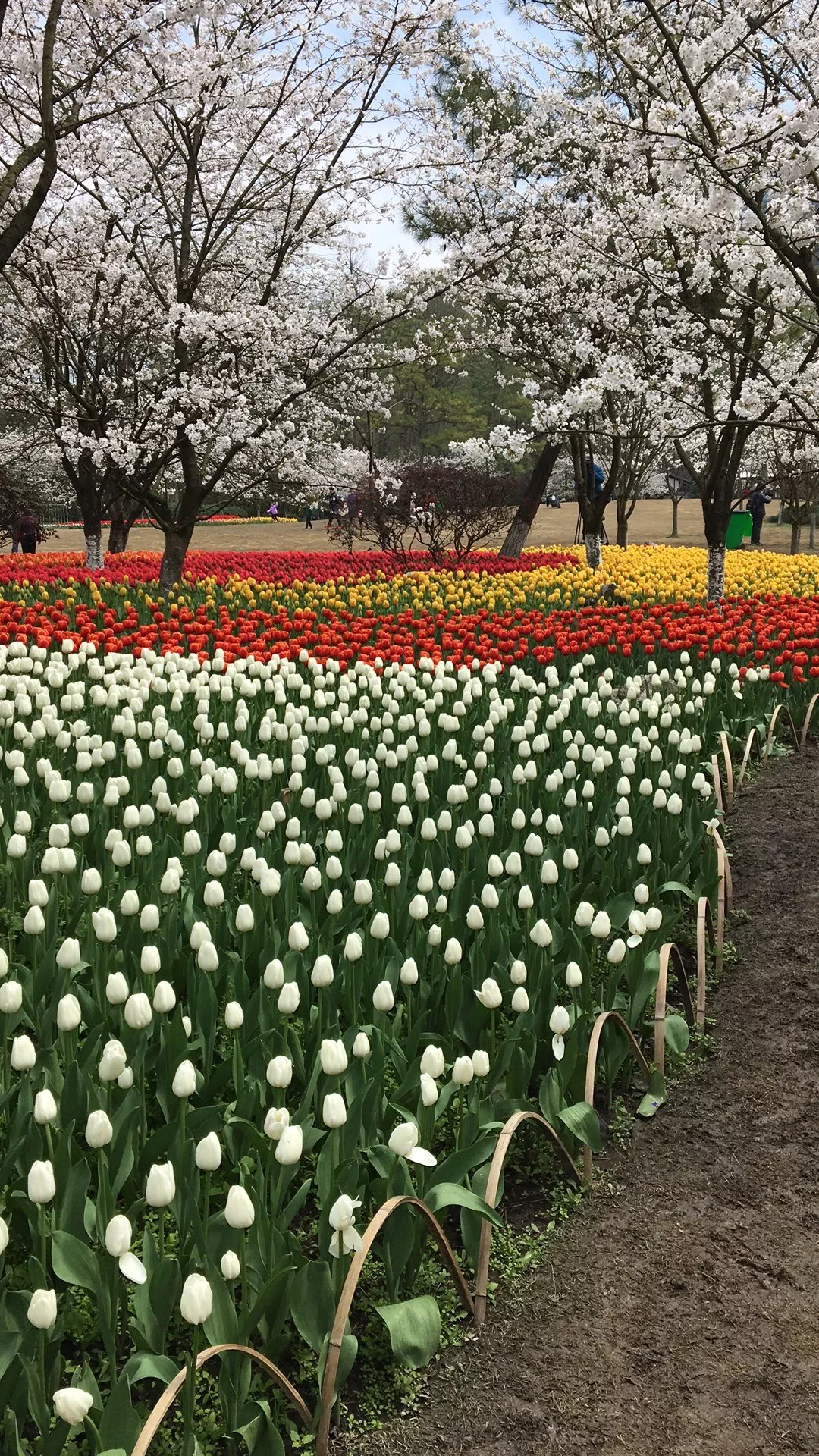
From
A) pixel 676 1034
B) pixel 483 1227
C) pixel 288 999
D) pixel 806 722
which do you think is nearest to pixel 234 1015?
pixel 288 999

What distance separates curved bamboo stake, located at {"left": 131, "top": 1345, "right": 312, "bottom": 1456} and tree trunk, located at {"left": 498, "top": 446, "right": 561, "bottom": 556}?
19.6 m

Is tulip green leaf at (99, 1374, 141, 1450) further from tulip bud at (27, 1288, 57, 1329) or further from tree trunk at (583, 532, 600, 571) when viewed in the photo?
tree trunk at (583, 532, 600, 571)

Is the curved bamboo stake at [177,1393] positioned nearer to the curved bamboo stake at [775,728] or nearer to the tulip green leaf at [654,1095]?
the tulip green leaf at [654,1095]

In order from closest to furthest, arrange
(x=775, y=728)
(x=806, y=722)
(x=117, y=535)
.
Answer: (x=806, y=722), (x=775, y=728), (x=117, y=535)

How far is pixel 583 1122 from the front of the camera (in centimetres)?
349

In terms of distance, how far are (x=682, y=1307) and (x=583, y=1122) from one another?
594 mm

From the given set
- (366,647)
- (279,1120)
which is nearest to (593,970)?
(279,1120)

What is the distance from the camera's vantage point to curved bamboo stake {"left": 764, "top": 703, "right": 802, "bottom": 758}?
7.68 meters

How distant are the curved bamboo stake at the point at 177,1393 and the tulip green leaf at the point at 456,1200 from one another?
21.7 inches

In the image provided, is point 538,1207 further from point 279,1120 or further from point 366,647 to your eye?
point 366,647

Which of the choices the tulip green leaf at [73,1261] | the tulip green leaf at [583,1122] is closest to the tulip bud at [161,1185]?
the tulip green leaf at [73,1261]

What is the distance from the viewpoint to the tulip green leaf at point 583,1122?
3451 millimetres

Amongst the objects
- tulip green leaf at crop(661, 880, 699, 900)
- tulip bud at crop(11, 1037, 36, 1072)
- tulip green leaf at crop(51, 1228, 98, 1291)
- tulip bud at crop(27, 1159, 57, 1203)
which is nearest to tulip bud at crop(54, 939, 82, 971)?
tulip bud at crop(11, 1037, 36, 1072)

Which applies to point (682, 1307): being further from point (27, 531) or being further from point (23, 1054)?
point (27, 531)
